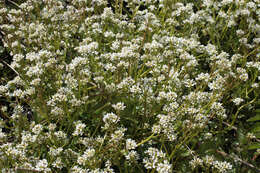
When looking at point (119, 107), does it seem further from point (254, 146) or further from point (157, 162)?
point (254, 146)

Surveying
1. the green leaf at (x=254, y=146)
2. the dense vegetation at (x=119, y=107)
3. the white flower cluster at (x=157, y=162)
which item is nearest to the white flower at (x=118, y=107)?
the dense vegetation at (x=119, y=107)

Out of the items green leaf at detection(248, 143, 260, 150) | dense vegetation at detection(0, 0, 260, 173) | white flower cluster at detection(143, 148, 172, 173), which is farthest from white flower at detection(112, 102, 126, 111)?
green leaf at detection(248, 143, 260, 150)

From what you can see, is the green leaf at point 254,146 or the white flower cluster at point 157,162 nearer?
the white flower cluster at point 157,162

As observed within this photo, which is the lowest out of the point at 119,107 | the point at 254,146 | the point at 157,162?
the point at 254,146

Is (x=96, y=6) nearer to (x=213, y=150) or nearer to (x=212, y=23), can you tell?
(x=212, y=23)

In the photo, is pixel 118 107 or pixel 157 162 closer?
pixel 157 162

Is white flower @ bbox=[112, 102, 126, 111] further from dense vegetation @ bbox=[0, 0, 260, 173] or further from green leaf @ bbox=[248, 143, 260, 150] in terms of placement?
green leaf @ bbox=[248, 143, 260, 150]

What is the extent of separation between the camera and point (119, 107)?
9.85ft

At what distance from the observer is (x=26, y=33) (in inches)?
162

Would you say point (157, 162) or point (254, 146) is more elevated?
point (157, 162)

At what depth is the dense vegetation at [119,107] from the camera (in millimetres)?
2871

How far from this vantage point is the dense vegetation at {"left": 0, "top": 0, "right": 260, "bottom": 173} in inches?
113

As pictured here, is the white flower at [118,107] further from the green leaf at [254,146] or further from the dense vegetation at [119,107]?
the green leaf at [254,146]

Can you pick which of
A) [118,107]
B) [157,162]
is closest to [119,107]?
[118,107]
